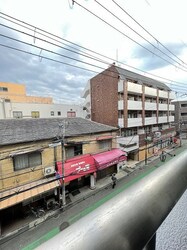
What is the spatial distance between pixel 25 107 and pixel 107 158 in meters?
14.4

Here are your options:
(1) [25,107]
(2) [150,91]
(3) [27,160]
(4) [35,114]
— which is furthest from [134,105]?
(1) [25,107]

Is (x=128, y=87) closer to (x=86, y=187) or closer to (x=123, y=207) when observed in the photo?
(x=86, y=187)

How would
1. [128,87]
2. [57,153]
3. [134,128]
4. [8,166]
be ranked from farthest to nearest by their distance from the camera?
[134,128] → [128,87] → [57,153] → [8,166]

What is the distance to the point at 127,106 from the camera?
14156mm

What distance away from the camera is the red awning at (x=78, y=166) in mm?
8648

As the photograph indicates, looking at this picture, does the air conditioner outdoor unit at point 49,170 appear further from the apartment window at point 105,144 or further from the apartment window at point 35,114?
the apartment window at point 35,114

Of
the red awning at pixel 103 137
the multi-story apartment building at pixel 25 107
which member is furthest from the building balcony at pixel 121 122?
the multi-story apartment building at pixel 25 107

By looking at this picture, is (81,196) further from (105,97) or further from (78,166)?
(105,97)

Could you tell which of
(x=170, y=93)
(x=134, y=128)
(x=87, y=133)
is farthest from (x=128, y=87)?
(x=170, y=93)

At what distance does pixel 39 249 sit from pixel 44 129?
30.9ft

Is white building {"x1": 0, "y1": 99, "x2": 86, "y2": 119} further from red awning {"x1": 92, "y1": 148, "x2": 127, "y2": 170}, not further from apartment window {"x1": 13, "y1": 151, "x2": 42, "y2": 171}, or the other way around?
red awning {"x1": 92, "y1": 148, "x2": 127, "y2": 170}

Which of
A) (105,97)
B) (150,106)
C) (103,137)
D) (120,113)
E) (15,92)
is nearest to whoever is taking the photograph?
(103,137)

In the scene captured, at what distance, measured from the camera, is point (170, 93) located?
2172 centimetres

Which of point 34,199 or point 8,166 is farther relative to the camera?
point 34,199
